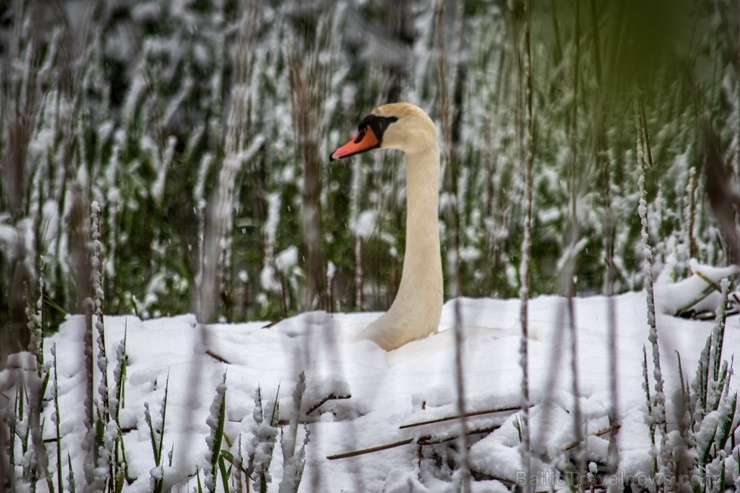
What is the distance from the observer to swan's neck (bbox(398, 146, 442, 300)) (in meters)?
2.76

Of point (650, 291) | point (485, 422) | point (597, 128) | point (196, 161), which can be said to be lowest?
point (485, 422)

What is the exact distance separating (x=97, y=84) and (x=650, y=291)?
16.2 feet

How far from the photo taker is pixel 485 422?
1.63 meters

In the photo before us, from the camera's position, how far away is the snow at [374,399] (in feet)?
4.83

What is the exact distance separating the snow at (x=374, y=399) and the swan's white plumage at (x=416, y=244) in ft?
0.76

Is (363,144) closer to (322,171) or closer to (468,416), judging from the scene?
(322,171)

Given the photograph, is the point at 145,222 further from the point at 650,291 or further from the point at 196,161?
the point at 650,291

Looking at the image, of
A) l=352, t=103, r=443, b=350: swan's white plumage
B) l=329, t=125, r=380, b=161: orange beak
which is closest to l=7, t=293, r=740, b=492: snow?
l=352, t=103, r=443, b=350: swan's white plumage

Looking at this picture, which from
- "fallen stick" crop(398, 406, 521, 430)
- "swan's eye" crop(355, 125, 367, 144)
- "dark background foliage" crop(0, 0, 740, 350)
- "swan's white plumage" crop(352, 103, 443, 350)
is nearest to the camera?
"fallen stick" crop(398, 406, 521, 430)

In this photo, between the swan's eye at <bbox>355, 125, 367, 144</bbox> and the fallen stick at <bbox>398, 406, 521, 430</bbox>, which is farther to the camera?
→ the swan's eye at <bbox>355, 125, 367, 144</bbox>

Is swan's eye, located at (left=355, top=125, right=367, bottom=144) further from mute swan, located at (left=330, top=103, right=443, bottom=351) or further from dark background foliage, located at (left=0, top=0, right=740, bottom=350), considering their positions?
dark background foliage, located at (left=0, top=0, right=740, bottom=350)

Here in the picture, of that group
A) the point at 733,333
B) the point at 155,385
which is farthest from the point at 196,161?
the point at 733,333

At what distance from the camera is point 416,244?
285 cm

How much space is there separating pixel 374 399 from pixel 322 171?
101 inches
